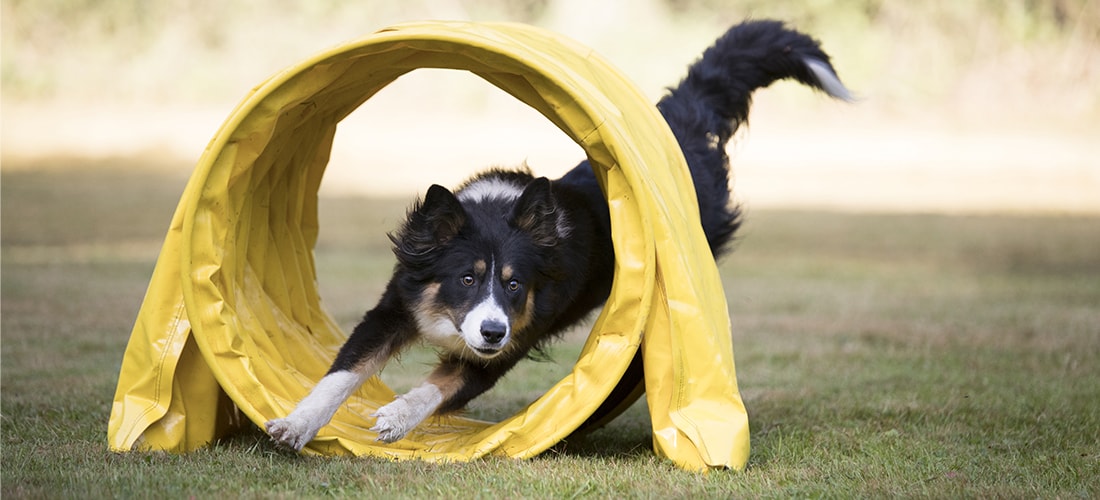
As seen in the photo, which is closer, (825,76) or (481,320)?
(481,320)

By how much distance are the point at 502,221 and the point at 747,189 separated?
14044 mm

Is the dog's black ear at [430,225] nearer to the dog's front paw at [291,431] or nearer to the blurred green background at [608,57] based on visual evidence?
the dog's front paw at [291,431]

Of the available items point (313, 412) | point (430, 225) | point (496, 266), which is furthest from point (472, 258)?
point (313, 412)

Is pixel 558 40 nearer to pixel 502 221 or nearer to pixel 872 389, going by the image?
pixel 502 221

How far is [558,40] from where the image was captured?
16.4 ft

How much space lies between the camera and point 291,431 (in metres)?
4.38

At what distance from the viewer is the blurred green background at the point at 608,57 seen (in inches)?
774

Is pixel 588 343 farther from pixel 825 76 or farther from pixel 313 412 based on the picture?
pixel 825 76

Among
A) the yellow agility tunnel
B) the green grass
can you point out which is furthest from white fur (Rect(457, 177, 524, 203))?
the green grass

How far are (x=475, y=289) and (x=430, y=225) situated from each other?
0.36 meters

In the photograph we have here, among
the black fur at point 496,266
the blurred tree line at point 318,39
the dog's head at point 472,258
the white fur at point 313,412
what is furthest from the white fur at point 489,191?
the blurred tree line at point 318,39

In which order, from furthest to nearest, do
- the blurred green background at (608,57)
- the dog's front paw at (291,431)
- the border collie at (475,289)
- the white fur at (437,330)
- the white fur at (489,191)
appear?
the blurred green background at (608,57), the white fur at (489,191), the white fur at (437,330), the border collie at (475,289), the dog's front paw at (291,431)

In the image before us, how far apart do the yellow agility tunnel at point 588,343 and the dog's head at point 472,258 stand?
0.37 metres

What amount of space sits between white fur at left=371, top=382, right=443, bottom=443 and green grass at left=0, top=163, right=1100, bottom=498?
0.75 ft
